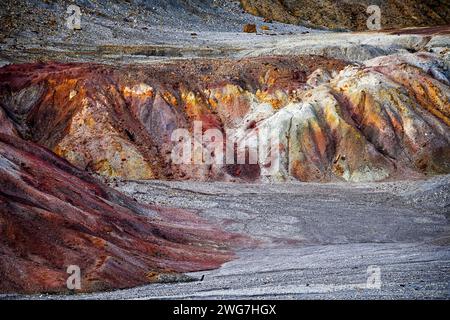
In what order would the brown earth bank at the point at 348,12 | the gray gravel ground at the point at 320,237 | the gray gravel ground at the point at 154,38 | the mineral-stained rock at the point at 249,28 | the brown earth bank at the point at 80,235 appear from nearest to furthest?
the gray gravel ground at the point at 320,237 < the brown earth bank at the point at 80,235 < the gray gravel ground at the point at 154,38 < the mineral-stained rock at the point at 249,28 < the brown earth bank at the point at 348,12

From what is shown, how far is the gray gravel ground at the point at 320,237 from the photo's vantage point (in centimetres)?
2311

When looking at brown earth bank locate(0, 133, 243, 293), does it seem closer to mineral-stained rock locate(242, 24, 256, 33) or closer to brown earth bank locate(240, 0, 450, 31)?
mineral-stained rock locate(242, 24, 256, 33)

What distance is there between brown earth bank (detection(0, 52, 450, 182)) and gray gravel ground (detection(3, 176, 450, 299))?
104 inches

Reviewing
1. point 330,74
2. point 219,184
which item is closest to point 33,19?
point 330,74

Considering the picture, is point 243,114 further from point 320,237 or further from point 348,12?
point 348,12

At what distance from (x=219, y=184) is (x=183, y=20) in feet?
141

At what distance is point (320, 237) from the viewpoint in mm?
34656

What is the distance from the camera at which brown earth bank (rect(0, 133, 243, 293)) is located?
24047 mm

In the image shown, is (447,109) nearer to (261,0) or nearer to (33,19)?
(33,19)

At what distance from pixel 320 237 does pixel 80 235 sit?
11485 millimetres

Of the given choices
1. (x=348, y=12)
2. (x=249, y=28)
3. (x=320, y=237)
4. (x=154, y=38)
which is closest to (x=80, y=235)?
(x=320, y=237)

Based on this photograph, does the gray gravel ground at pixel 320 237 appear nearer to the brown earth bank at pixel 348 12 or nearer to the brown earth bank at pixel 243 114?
the brown earth bank at pixel 243 114

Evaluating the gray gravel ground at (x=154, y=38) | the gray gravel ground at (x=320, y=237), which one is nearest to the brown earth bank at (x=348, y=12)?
the gray gravel ground at (x=154, y=38)

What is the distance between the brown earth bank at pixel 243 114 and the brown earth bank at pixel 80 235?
11.9 m
